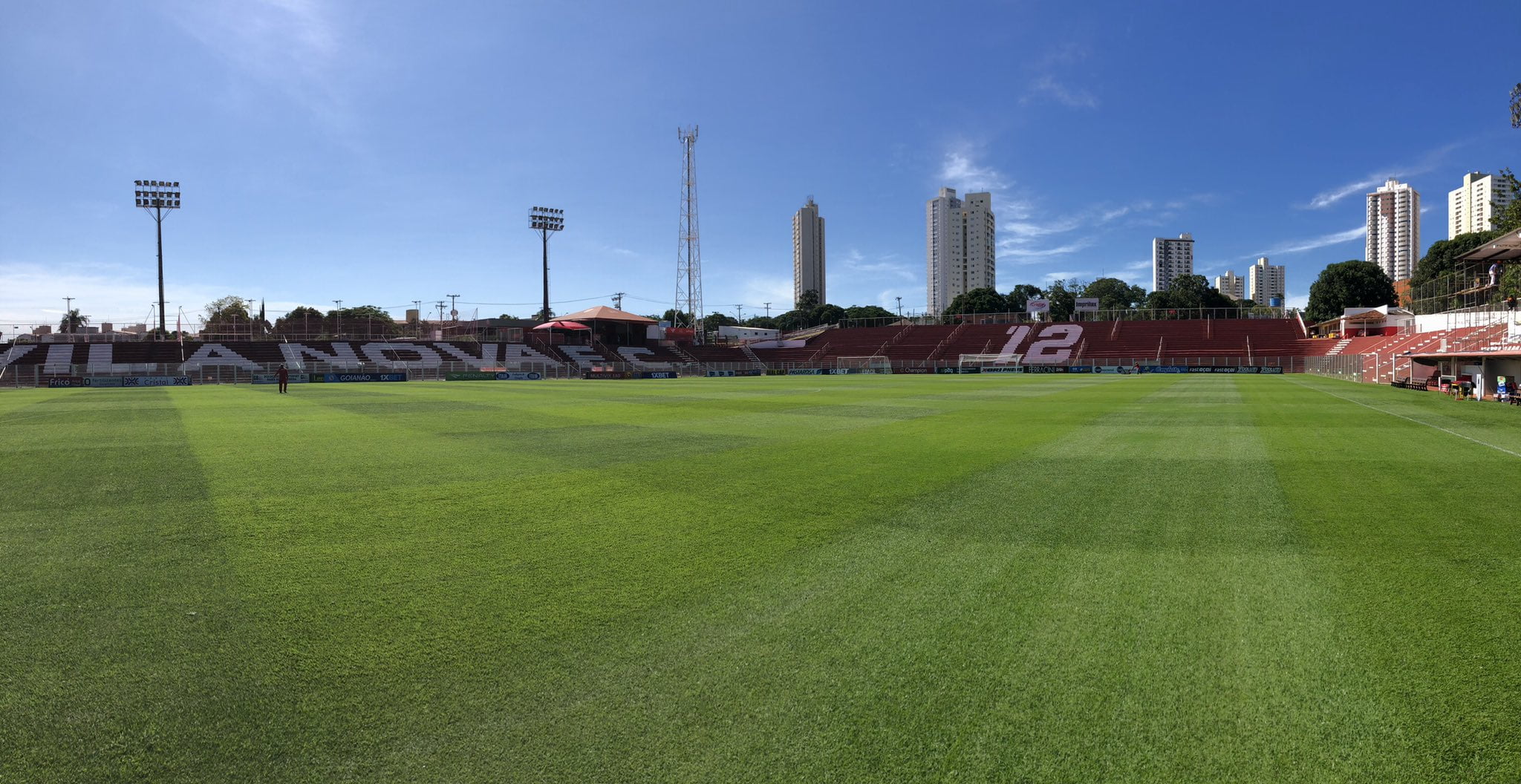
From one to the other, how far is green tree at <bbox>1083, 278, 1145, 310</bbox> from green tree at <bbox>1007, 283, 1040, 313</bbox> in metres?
9.93

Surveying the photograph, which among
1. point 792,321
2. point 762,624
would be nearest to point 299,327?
point 762,624

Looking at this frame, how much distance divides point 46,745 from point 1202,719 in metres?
4.69

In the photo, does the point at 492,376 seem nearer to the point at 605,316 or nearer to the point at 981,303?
the point at 605,316

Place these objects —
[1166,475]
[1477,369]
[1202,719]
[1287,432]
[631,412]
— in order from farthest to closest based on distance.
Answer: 1. [1477,369]
2. [631,412]
3. [1287,432]
4. [1166,475]
5. [1202,719]

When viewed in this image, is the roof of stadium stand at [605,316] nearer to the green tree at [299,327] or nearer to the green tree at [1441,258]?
the green tree at [299,327]

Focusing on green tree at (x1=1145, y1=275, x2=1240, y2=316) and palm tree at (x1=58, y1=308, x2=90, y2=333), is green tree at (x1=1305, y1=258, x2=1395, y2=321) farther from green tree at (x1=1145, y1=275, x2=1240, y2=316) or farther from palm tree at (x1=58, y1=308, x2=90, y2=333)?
palm tree at (x1=58, y1=308, x2=90, y2=333)

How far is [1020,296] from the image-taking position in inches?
5896

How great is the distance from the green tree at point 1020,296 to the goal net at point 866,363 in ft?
252

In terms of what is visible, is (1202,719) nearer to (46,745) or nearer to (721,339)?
(46,745)

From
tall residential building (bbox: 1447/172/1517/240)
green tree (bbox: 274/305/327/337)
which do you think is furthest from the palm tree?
tall residential building (bbox: 1447/172/1517/240)

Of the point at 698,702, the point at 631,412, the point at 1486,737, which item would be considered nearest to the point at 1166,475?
the point at 1486,737

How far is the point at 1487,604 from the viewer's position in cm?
437

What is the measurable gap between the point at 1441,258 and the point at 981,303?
63.6 metres

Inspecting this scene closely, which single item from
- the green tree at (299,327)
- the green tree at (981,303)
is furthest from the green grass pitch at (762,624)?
the green tree at (981,303)
